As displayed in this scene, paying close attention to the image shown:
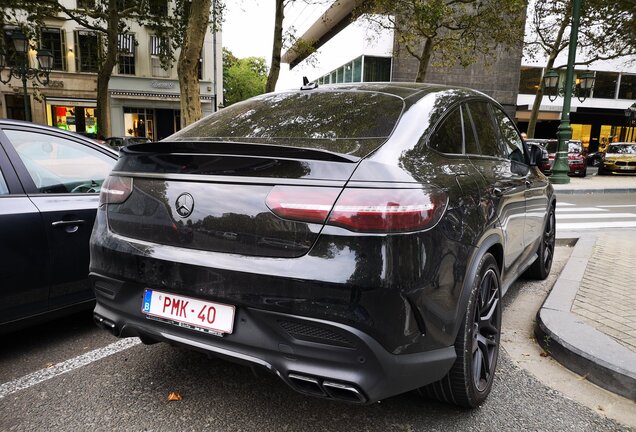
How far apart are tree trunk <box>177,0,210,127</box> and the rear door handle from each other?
8.32 meters

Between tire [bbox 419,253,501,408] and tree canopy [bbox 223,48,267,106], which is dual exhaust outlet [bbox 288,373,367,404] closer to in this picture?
tire [bbox 419,253,501,408]

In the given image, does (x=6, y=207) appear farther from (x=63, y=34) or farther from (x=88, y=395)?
(x=63, y=34)

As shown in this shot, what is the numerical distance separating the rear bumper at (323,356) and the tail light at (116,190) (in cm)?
81

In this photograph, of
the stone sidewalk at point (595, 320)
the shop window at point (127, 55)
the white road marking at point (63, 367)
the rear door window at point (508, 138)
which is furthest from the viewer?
the shop window at point (127, 55)

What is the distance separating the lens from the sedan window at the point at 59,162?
3145 mm

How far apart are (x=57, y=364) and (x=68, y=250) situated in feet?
2.32

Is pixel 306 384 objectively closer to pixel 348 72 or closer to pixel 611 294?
pixel 611 294

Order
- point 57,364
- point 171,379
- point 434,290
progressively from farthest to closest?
1. point 57,364
2. point 171,379
3. point 434,290

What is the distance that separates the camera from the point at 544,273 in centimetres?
489

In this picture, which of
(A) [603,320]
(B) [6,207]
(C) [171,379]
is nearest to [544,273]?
(A) [603,320]

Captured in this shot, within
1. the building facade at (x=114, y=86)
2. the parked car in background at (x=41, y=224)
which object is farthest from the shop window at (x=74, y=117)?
the parked car in background at (x=41, y=224)

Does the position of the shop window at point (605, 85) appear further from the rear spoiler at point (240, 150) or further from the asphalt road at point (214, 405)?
the rear spoiler at point (240, 150)

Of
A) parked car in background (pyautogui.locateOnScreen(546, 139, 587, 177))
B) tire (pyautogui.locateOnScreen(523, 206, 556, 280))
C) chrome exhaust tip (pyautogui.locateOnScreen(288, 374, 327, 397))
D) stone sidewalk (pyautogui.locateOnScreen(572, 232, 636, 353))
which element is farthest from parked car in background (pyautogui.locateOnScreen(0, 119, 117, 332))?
parked car in background (pyautogui.locateOnScreen(546, 139, 587, 177))

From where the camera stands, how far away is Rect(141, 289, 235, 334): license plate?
2.01 m
